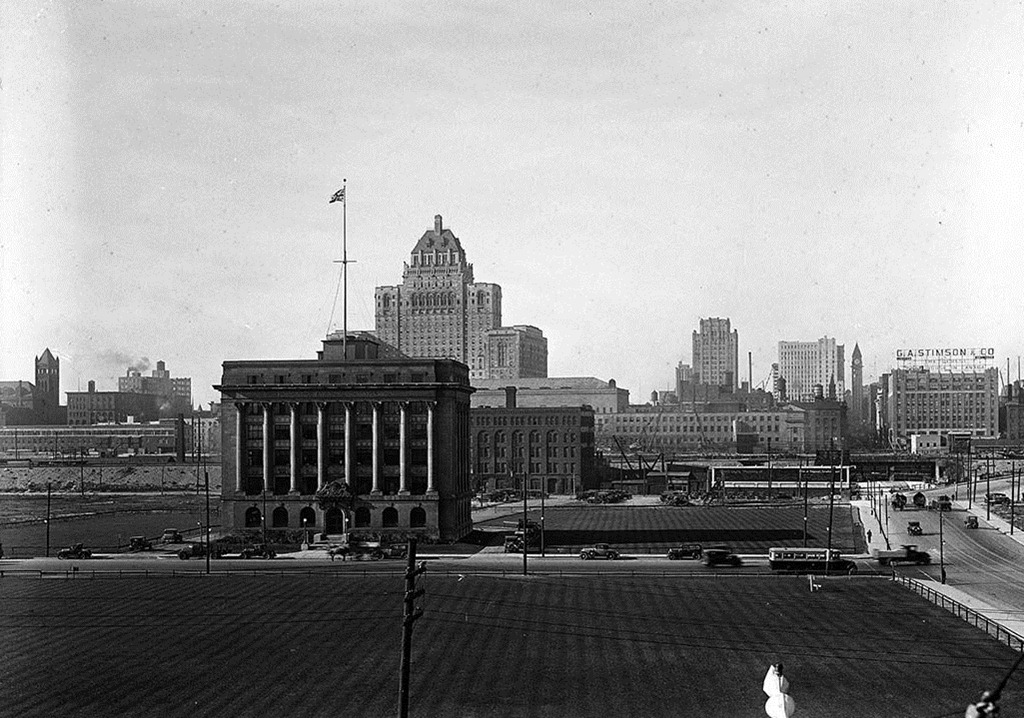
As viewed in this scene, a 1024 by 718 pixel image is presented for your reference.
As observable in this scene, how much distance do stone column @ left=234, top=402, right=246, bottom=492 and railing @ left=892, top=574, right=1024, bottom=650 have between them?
58.0m

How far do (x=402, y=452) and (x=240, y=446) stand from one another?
51.0 feet

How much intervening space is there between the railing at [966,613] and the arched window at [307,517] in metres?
51.2

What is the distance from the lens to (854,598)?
62250 millimetres

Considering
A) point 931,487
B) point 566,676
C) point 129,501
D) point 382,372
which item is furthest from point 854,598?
point 129,501

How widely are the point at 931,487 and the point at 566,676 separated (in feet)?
457

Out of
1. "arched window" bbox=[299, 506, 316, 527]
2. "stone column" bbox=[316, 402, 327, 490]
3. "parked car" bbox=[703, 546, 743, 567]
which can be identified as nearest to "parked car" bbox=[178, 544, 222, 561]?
"arched window" bbox=[299, 506, 316, 527]

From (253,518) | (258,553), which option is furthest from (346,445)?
(258,553)

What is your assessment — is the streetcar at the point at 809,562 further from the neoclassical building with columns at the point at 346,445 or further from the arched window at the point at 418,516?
the arched window at the point at 418,516

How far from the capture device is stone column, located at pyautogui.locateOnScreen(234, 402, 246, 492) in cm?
9844

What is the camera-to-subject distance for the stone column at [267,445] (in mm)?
98000

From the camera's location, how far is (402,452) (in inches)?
3797

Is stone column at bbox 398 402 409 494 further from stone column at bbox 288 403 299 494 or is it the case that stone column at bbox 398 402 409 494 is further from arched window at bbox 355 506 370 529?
stone column at bbox 288 403 299 494

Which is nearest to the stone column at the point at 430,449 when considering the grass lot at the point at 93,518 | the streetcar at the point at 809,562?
the grass lot at the point at 93,518

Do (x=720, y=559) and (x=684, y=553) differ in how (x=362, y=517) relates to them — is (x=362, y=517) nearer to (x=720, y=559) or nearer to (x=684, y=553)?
(x=684, y=553)
